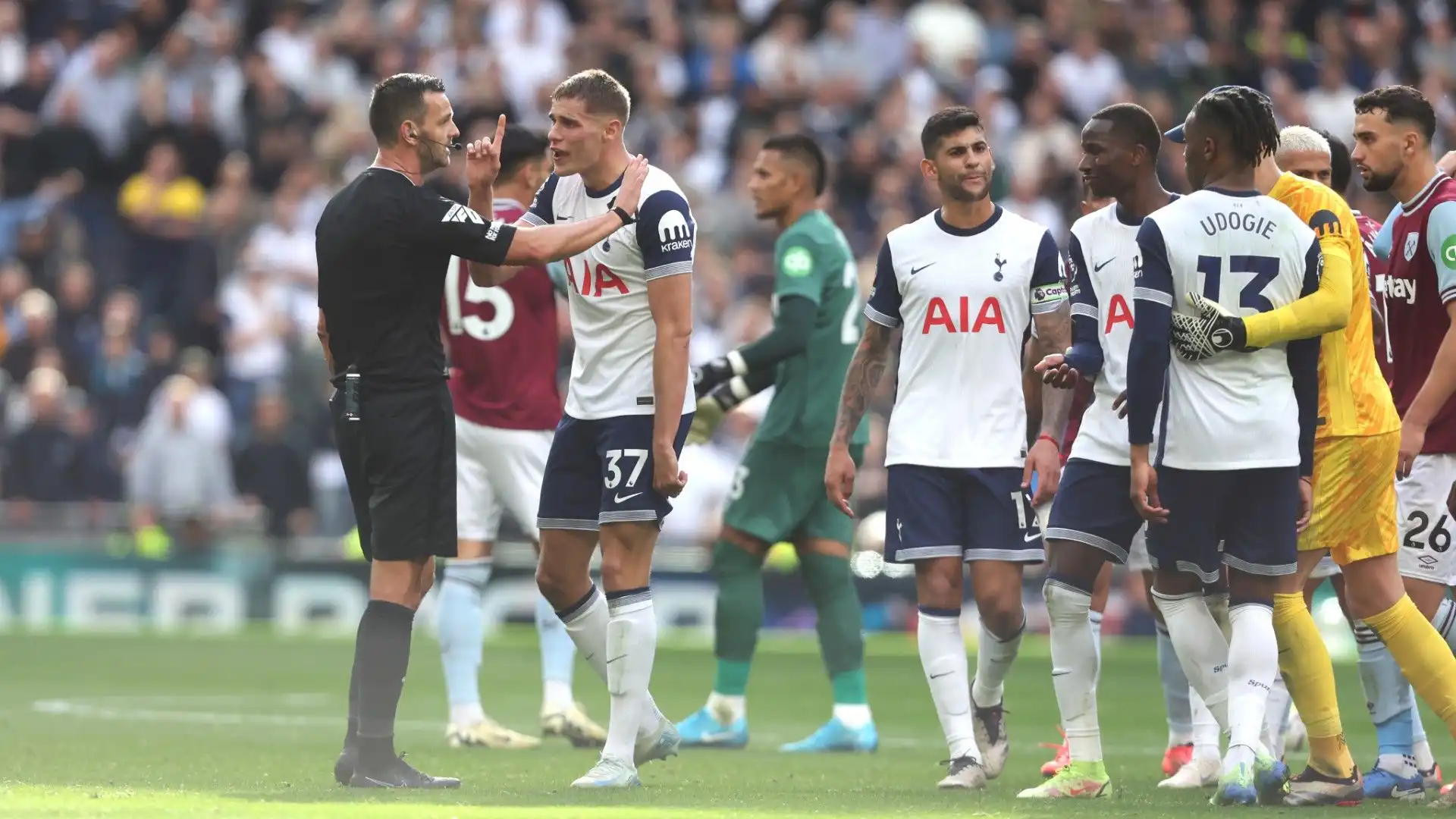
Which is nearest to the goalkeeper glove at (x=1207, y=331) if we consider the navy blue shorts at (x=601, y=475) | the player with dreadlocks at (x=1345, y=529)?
the player with dreadlocks at (x=1345, y=529)

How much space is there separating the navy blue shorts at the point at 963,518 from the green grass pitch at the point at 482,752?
0.95 metres

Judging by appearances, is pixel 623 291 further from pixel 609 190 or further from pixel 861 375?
pixel 861 375

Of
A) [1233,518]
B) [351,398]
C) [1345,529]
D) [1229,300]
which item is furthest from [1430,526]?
[351,398]

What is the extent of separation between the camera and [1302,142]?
8.72 m

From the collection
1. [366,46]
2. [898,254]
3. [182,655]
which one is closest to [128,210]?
[366,46]

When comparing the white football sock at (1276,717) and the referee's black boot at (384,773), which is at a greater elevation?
the white football sock at (1276,717)

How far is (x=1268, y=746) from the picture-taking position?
27.8ft

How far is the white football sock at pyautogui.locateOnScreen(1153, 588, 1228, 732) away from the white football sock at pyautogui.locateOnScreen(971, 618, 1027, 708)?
91 cm

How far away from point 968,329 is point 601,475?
5.22 ft

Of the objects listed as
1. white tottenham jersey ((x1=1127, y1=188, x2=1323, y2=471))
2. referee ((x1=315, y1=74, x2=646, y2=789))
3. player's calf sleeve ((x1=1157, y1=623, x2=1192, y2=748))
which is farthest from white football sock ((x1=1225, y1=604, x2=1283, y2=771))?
referee ((x1=315, y1=74, x2=646, y2=789))

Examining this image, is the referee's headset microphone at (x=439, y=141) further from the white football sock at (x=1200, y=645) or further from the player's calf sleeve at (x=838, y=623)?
the player's calf sleeve at (x=838, y=623)

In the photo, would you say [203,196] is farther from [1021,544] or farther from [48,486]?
[1021,544]

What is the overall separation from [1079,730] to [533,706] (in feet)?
16.5

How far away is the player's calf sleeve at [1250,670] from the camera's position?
739cm
